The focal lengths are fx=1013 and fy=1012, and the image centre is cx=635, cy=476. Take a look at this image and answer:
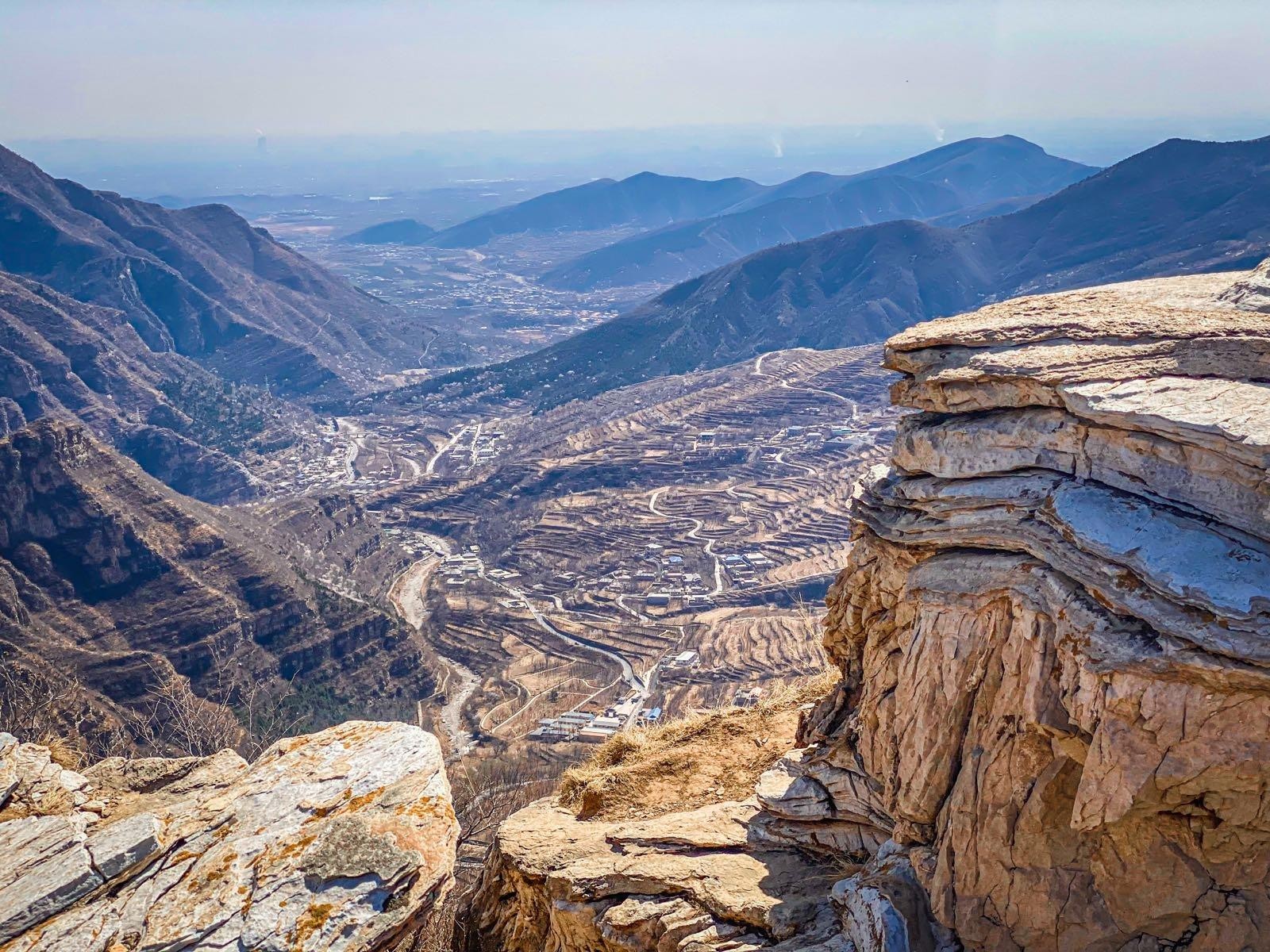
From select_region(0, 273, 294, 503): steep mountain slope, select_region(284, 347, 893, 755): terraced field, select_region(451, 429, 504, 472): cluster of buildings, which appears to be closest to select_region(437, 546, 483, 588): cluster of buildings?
select_region(284, 347, 893, 755): terraced field

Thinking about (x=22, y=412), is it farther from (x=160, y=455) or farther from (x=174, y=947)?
(x=174, y=947)

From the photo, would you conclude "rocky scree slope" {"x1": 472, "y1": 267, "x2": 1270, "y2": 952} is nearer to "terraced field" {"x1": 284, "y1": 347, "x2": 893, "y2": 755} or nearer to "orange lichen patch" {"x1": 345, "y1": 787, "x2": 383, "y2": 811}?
"orange lichen patch" {"x1": 345, "y1": 787, "x2": 383, "y2": 811}

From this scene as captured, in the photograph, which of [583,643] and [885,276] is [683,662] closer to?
[583,643]

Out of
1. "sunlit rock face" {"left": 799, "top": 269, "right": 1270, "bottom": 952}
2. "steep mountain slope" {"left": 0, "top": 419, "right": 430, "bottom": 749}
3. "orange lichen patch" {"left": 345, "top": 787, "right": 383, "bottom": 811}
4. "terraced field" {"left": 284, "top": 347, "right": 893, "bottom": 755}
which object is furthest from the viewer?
"terraced field" {"left": 284, "top": 347, "right": 893, "bottom": 755}

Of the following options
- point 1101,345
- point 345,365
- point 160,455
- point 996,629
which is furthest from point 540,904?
point 345,365

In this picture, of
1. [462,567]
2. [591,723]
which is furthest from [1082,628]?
[462,567]

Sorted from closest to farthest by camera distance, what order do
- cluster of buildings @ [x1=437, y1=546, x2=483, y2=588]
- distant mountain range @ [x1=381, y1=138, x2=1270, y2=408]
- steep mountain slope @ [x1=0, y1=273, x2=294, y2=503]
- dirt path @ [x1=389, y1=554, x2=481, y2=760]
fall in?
dirt path @ [x1=389, y1=554, x2=481, y2=760] < cluster of buildings @ [x1=437, y1=546, x2=483, y2=588] < steep mountain slope @ [x1=0, y1=273, x2=294, y2=503] < distant mountain range @ [x1=381, y1=138, x2=1270, y2=408]
